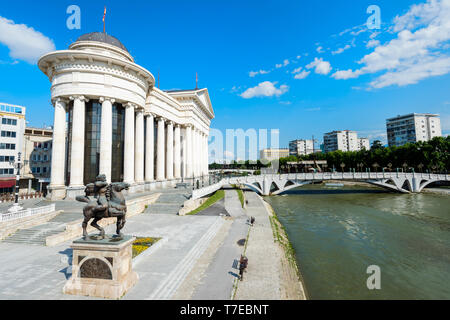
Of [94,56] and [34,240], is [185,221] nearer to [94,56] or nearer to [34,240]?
[34,240]

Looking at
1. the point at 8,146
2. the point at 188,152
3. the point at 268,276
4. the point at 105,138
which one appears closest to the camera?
the point at 268,276

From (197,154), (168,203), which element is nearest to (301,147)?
(197,154)

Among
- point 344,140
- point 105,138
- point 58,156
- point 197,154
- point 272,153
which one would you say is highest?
point 344,140

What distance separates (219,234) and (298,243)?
7758 millimetres

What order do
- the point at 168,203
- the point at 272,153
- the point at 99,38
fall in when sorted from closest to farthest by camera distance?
the point at 168,203, the point at 99,38, the point at 272,153

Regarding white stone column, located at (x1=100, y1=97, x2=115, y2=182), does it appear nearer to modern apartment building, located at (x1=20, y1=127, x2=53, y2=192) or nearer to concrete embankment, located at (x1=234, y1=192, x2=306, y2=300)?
concrete embankment, located at (x1=234, y1=192, x2=306, y2=300)

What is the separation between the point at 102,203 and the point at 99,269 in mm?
2602

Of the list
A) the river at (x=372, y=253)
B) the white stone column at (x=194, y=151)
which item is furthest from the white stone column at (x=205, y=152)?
the river at (x=372, y=253)

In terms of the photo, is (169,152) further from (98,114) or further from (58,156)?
(58,156)

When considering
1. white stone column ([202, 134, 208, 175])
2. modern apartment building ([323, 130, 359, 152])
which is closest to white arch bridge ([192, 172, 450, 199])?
white stone column ([202, 134, 208, 175])

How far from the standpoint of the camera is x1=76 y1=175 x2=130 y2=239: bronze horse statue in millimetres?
9148

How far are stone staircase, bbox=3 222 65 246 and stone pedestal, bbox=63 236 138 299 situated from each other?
30.6 ft

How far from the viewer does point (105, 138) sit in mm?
26578
